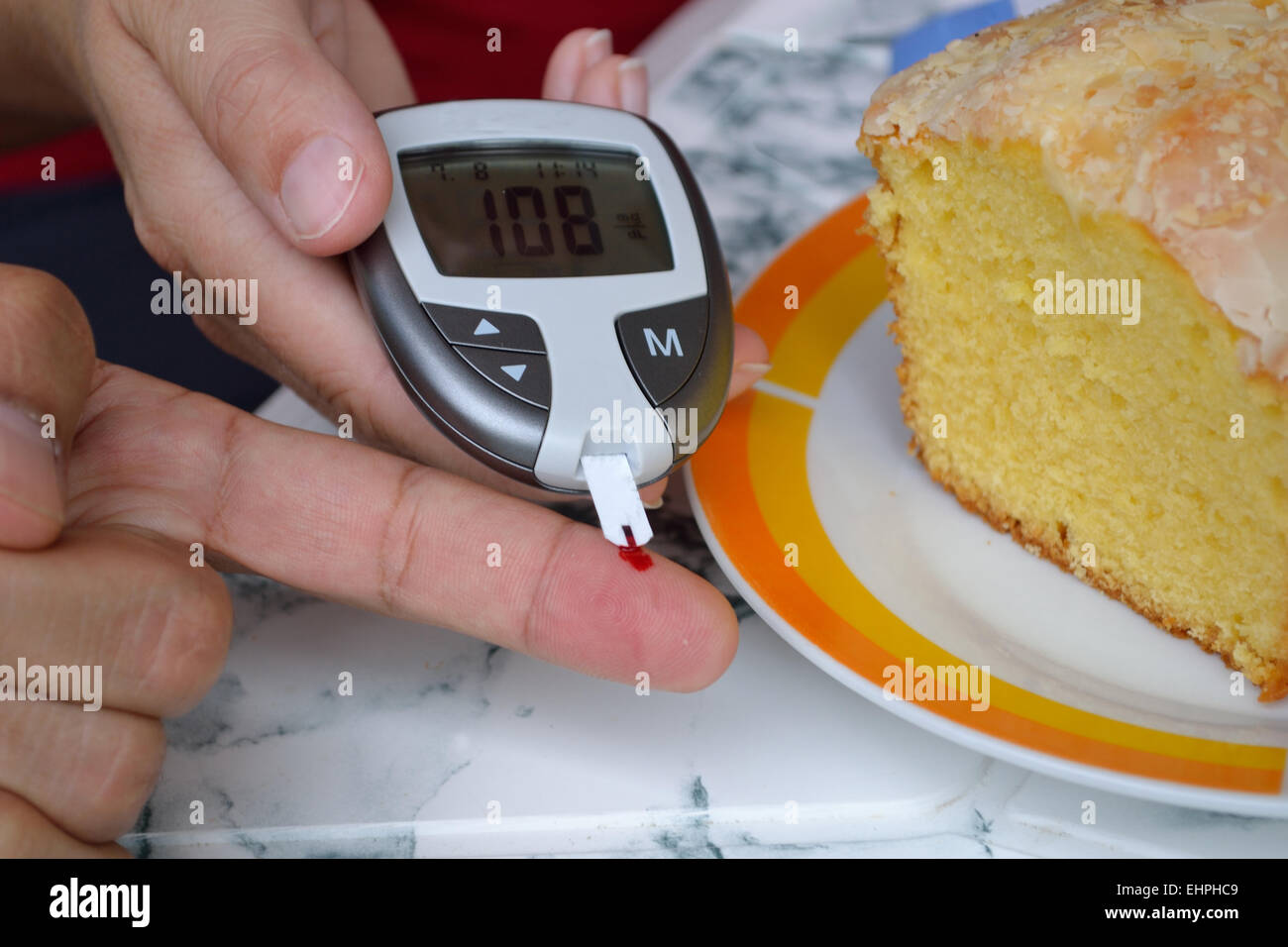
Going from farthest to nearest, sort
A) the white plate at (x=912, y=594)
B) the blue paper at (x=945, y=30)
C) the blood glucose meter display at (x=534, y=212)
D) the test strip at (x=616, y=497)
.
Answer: the blue paper at (x=945, y=30), the blood glucose meter display at (x=534, y=212), the test strip at (x=616, y=497), the white plate at (x=912, y=594)

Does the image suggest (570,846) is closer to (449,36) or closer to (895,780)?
(895,780)

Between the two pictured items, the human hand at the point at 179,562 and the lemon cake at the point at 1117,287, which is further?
the lemon cake at the point at 1117,287

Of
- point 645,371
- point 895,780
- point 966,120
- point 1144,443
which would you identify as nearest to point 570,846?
point 895,780

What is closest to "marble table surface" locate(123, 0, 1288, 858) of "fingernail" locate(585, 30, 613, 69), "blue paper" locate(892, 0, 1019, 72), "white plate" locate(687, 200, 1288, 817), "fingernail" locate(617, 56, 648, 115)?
"white plate" locate(687, 200, 1288, 817)

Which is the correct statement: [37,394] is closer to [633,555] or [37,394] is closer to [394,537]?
[394,537]

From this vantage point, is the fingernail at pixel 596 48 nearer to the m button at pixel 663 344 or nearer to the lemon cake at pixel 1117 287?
the lemon cake at pixel 1117 287

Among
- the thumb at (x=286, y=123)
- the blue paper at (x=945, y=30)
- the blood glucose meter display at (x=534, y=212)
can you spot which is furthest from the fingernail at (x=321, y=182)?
the blue paper at (x=945, y=30)

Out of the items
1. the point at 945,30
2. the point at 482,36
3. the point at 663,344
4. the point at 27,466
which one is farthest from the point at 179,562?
the point at 482,36
